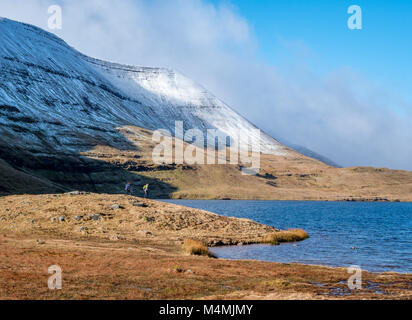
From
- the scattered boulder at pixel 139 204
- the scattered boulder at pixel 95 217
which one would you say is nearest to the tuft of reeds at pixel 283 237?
the scattered boulder at pixel 139 204

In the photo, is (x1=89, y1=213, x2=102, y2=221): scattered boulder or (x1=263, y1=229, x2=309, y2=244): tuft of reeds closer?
(x1=89, y1=213, x2=102, y2=221): scattered boulder

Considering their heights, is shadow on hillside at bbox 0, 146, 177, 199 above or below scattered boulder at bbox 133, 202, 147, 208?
above

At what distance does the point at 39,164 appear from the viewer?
132125 millimetres

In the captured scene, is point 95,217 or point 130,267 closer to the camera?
point 130,267

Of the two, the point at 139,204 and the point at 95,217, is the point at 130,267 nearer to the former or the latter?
the point at 95,217

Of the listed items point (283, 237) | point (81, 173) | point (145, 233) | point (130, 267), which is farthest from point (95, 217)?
point (81, 173)

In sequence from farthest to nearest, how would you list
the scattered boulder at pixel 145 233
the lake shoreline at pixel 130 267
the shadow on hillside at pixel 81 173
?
the shadow on hillside at pixel 81 173
the scattered boulder at pixel 145 233
the lake shoreline at pixel 130 267

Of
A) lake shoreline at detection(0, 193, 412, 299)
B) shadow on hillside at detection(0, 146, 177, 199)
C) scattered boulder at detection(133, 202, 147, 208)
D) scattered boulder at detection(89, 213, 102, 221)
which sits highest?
shadow on hillside at detection(0, 146, 177, 199)

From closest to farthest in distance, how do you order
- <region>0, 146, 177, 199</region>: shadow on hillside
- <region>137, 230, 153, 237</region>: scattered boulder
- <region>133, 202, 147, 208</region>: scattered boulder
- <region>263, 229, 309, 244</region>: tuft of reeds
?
<region>137, 230, 153, 237</region>: scattered boulder, <region>263, 229, 309, 244</region>: tuft of reeds, <region>133, 202, 147, 208</region>: scattered boulder, <region>0, 146, 177, 199</region>: shadow on hillside

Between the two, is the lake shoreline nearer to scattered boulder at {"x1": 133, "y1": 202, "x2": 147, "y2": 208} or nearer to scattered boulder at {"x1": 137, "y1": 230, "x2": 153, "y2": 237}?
scattered boulder at {"x1": 137, "y1": 230, "x2": 153, "y2": 237}

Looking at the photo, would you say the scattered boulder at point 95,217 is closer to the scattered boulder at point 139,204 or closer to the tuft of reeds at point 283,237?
the scattered boulder at point 139,204

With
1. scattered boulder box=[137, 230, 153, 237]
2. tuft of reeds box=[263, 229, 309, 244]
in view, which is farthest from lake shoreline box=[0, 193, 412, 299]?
tuft of reeds box=[263, 229, 309, 244]

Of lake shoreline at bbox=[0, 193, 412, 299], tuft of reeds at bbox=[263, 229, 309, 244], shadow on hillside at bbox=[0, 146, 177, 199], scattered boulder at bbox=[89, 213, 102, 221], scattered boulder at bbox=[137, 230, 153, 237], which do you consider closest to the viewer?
lake shoreline at bbox=[0, 193, 412, 299]

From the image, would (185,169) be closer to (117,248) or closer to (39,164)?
(39,164)
